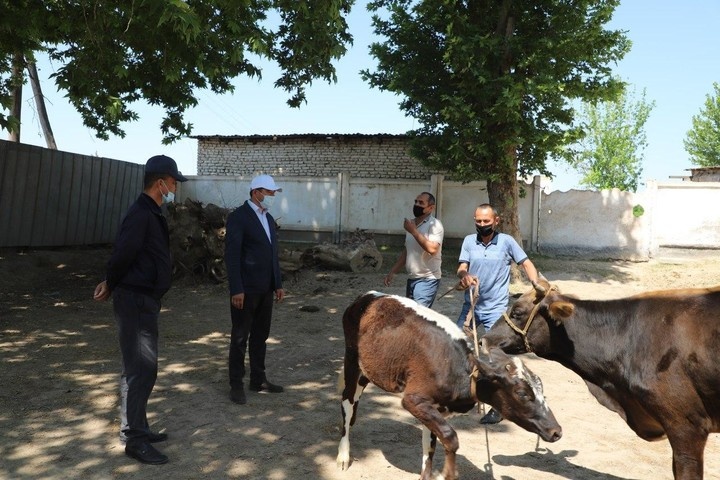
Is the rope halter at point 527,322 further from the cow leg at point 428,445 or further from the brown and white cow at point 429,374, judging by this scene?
the cow leg at point 428,445

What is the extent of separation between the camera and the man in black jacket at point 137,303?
13.5 feet

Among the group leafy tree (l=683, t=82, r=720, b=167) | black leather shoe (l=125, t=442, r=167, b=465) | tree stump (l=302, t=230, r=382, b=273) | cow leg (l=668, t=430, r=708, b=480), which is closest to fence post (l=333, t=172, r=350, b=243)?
tree stump (l=302, t=230, r=382, b=273)

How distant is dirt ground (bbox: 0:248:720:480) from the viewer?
416 cm

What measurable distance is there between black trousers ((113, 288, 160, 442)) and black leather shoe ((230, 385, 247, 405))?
125 cm

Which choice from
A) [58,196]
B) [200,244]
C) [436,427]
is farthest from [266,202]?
[58,196]

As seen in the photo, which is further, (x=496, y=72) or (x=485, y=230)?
(x=496, y=72)

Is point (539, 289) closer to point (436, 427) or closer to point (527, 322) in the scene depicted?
point (527, 322)

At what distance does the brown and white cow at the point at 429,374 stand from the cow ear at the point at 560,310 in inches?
17.6

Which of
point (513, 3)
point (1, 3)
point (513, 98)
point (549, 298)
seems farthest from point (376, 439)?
point (513, 3)

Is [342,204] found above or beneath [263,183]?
above

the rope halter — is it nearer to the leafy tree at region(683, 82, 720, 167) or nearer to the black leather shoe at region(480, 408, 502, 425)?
the black leather shoe at region(480, 408, 502, 425)

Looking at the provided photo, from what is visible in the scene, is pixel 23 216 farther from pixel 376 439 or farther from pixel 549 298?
pixel 549 298

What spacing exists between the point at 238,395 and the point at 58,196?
35.9 feet

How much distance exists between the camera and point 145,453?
162 inches
